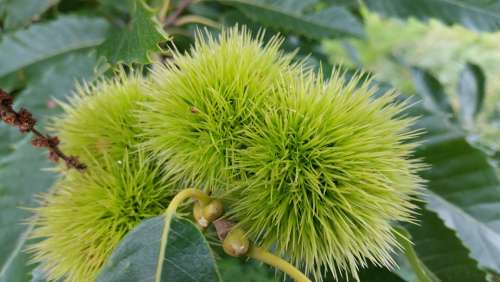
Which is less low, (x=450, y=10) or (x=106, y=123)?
(x=450, y=10)

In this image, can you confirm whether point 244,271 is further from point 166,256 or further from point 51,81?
point 51,81

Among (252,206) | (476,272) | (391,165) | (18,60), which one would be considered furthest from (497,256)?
(18,60)

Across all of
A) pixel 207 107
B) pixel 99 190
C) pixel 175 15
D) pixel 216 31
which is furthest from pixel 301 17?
pixel 99 190

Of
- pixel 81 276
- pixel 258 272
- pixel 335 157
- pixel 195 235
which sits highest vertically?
pixel 335 157

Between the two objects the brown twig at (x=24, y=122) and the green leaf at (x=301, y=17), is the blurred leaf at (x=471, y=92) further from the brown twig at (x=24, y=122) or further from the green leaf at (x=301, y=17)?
the brown twig at (x=24, y=122)

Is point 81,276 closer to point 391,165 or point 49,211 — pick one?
point 49,211

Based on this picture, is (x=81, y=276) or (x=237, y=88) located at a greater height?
(x=237, y=88)
